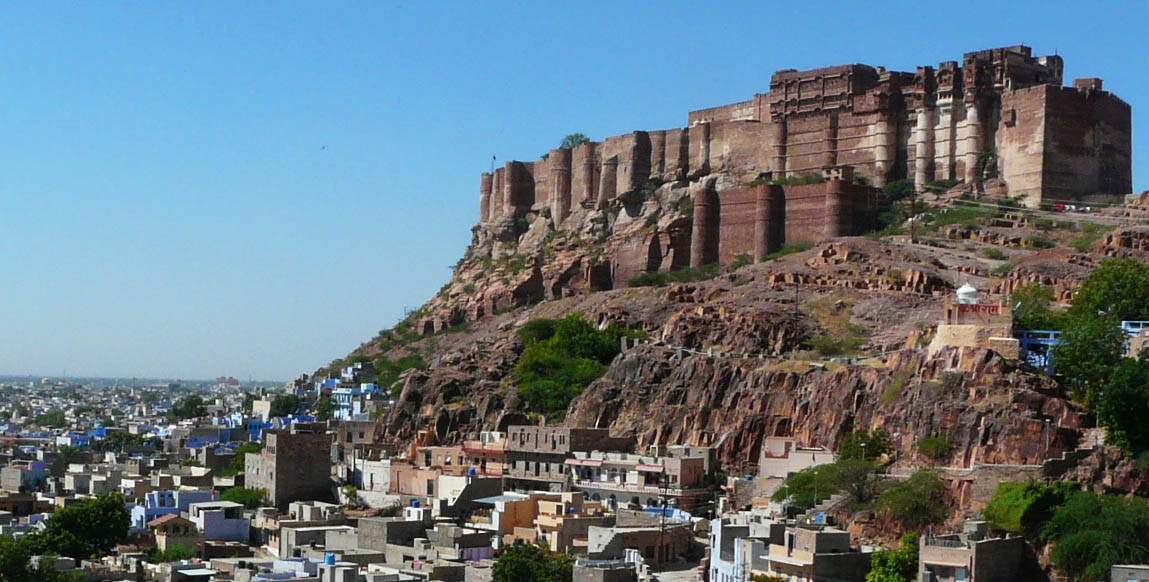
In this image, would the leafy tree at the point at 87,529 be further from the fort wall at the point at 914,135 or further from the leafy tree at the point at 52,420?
the leafy tree at the point at 52,420

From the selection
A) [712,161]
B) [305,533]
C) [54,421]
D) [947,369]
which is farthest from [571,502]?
[54,421]

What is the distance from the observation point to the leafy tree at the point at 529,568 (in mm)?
40938

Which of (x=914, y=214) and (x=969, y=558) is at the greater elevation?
(x=914, y=214)

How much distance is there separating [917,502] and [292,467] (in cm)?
2201

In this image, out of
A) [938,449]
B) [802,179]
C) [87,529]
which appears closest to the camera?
[938,449]

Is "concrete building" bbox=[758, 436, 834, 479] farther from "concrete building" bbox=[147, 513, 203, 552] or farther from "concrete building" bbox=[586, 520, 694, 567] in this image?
"concrete building" bbox=[147, 513, 203, 552]

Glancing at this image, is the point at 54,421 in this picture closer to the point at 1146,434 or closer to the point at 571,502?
the point at 571,502

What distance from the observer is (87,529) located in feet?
164

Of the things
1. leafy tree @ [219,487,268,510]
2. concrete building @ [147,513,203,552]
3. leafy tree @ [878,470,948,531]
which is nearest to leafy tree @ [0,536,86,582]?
concrete building @ [147,513,203,552]

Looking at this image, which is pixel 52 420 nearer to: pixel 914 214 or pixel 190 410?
pixel 190 410

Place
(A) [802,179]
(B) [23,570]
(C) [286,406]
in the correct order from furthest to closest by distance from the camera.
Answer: (C) [286,406], (A) [802,179], (B) [23,570]

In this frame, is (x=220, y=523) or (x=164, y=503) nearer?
(x=220, y=523)

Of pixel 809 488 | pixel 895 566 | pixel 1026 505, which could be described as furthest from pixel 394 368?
pixel 895 566

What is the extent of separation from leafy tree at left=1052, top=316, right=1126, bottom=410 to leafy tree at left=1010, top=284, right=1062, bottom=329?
144 inches
